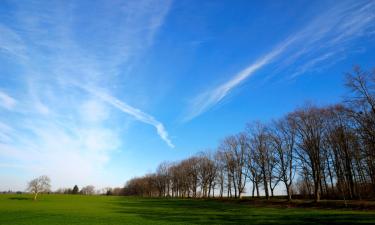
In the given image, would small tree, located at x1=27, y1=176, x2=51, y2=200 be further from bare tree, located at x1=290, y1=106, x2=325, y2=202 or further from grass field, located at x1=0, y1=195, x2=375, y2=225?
bare tree, located at x1=290, y1=106, x2=325, y2=202

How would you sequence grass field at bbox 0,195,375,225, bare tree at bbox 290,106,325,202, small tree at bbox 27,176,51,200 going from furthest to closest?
small tree at bbox 27,176,51,200, bare tree at bbox 290,106,325,202, grass field at bbox 0,195,375,225

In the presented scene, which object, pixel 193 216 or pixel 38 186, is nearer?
pixel 193 216

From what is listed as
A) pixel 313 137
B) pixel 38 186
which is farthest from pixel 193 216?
pixel 38 186

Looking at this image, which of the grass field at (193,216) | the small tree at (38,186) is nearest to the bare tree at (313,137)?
the grass field at (193,216)

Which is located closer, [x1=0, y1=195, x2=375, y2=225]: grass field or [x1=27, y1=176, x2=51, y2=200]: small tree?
[x1=0, y1=195, x2=375, y2=225]: grass field

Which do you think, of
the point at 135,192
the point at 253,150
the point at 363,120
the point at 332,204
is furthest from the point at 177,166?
the point at 363,120

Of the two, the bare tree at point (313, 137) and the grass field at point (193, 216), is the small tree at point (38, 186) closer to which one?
the grass field at point (193, 216)

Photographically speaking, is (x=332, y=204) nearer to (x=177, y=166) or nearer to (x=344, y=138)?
(x=344, y=138)

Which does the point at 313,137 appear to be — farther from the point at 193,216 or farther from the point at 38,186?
the point at 38,186

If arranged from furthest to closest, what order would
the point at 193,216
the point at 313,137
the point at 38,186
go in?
the point at 38,186, the point at 313,137, the point at 193,216

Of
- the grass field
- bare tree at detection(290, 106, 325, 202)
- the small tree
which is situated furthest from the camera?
the small tree

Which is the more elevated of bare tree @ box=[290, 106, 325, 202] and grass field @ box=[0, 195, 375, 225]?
bare tree @ box=[290, 106, 325, 202]

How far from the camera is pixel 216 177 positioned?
94562 millimetres

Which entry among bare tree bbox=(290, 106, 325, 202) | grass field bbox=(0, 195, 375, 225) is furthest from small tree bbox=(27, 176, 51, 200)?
bare tree bbox=(290, 106, 325, 202)
